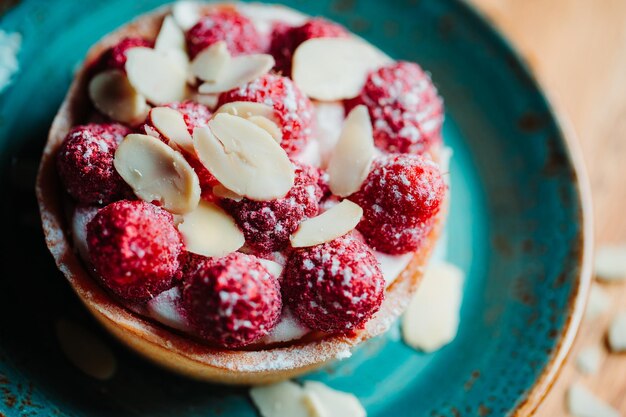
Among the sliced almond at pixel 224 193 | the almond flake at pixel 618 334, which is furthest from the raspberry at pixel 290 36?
the almond flake at pixel 618 334

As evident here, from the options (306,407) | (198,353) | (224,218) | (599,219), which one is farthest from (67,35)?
(599,219)

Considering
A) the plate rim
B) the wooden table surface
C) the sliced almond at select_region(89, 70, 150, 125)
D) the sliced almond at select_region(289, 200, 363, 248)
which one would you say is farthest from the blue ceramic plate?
the sliced almond at select_region(289, 200, 363, 248)

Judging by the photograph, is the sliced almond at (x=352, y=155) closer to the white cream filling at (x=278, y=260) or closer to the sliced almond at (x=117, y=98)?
the white cream filling at (x=278, y=260)

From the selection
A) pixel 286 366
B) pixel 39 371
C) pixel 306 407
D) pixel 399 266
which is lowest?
pixel 306 407

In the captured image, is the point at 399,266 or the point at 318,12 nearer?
the point at 399,266

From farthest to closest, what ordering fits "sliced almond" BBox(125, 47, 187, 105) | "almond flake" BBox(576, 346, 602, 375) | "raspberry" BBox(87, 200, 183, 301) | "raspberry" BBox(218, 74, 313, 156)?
"almond flake" BBox(576, 346, 602, 375) → "sliced almond" BBox(125, 47, 187, 105) → "raspberry" BBox(218, 74, 313, 156) → "raspberry" BBox(87, 200, 183, 301)

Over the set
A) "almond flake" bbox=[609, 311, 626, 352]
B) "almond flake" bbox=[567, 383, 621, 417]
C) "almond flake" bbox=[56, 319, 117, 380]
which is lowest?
"almond flake" bbox=[567, 383, 621, 417]

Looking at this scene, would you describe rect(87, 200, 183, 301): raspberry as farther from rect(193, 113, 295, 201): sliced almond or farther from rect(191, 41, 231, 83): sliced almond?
rect(191, 41, 231, 83): sliced almond

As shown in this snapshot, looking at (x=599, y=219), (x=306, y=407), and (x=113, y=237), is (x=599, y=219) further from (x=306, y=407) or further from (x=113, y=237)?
(x=113, y=237)
